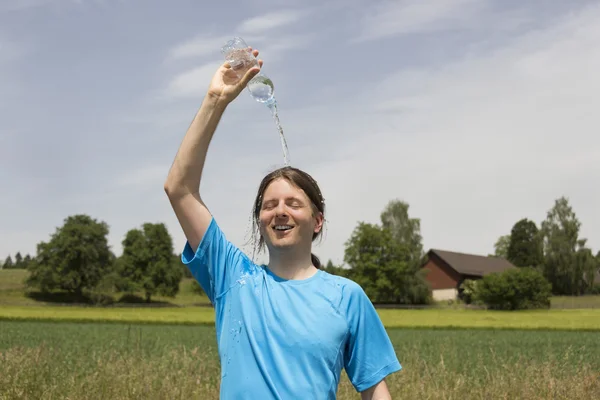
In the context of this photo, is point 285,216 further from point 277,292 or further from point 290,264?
point 277,292

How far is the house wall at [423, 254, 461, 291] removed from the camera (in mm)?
96125

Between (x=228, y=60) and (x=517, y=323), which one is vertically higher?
(x=228, y=60)

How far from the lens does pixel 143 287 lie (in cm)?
8925

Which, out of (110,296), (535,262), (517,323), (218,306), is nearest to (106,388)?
(218,306)

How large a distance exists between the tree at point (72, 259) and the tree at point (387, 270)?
1337 inches

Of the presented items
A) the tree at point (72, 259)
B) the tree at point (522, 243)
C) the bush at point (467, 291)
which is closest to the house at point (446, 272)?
the bush at point (467, 291)

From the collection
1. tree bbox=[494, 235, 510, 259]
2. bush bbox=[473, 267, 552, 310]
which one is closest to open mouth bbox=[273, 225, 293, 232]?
bush bbox=[473, 267, 552, 310]

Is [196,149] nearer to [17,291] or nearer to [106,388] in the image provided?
[106,388]

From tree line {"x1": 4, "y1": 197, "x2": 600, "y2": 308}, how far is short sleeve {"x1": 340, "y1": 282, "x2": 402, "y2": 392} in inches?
3288

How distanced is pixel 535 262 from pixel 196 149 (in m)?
120

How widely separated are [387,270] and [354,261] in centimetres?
722

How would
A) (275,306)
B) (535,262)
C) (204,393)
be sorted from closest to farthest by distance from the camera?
(275,306) → (204,393) → (535,262)

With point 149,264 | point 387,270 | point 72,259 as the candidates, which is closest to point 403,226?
point 387,270

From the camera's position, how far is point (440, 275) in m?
97.2
